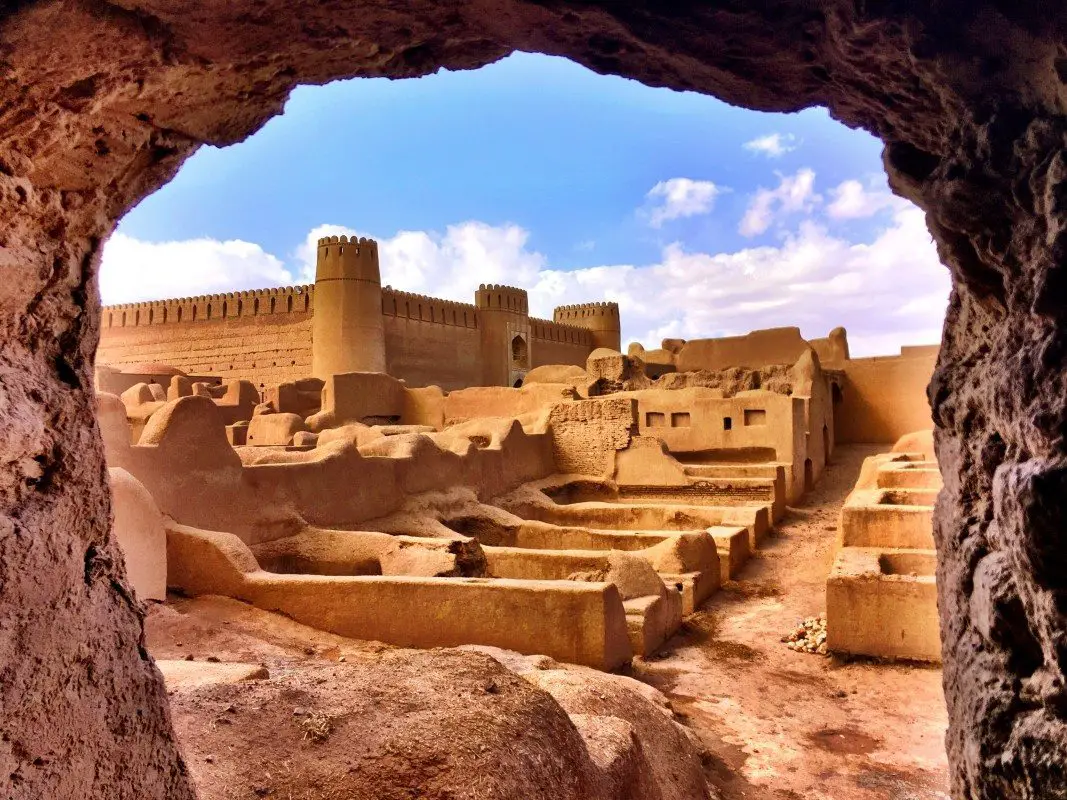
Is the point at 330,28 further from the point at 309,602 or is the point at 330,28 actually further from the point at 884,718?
the point at 884,718

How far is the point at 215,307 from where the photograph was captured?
29281 mm

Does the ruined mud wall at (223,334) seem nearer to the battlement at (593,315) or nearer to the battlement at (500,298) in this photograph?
the battlement at (500,298)

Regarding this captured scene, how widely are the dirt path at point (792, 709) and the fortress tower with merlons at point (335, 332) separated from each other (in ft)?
65.4

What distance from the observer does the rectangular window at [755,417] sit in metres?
15.0

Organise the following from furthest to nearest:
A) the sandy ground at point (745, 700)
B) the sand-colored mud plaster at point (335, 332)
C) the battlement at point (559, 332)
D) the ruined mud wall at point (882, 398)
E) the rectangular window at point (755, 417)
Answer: the battlement at point (559, 332) → the sand-colored mud plaster at point (335, 332) → the ruined mud wall at point (882, 398) → the rectangular window at point (755, 417) → the sandy ground at point (745, 700)

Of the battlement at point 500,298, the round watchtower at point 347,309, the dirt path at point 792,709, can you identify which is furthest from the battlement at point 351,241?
the dirt path at point 792,709

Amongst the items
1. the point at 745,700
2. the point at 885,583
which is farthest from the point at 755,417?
the point at 745,700

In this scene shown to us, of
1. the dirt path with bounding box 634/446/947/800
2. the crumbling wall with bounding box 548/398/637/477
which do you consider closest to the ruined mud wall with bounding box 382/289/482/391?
the crumbling wall with bounding box 548/398/637/477

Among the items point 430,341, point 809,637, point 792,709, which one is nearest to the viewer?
point 792,709

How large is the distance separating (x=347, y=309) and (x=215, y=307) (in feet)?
21.0

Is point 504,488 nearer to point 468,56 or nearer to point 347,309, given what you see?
point 468,56

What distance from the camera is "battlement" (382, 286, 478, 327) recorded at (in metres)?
28.2

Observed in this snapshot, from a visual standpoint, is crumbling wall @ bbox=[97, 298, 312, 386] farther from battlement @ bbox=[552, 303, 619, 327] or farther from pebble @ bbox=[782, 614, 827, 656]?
pebble @ bbox=[782, 614, 827, 656]

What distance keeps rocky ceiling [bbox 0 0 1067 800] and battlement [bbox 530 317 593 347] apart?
31.8 m
